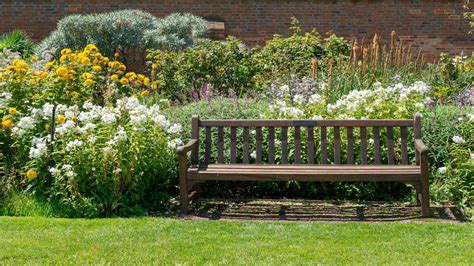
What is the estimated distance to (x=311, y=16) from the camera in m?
16.7

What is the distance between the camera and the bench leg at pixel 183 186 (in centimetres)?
675

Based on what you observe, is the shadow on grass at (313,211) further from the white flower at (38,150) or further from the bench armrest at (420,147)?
the white flower at (38,150)

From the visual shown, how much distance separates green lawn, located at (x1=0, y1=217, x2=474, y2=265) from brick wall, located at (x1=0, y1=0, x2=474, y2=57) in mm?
10682

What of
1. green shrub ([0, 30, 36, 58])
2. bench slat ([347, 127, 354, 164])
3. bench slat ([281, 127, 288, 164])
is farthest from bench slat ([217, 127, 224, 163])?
green shrub ([0, 30, 36, 58])

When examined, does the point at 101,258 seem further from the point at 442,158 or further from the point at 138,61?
the point at 138,61

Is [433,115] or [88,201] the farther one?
[433,115]

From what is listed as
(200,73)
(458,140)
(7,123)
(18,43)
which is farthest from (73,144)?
(18,43)

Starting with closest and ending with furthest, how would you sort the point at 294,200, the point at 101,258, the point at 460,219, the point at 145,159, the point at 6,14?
1. the point at 101,258
2. the point at 460,219
3. the point at 145,159
4. the point at 294,200
5. the point at 6,14

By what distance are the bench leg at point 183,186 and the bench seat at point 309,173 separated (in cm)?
6

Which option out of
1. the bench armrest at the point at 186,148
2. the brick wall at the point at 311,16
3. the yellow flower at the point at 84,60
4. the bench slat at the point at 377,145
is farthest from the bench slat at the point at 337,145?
the brick wall at the point at 311,16

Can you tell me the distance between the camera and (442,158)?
7695 mm

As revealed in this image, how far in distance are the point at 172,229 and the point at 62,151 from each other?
56.4 inches

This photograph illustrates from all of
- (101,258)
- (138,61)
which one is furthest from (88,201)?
(138,61)

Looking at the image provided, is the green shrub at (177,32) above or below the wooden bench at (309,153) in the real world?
above
